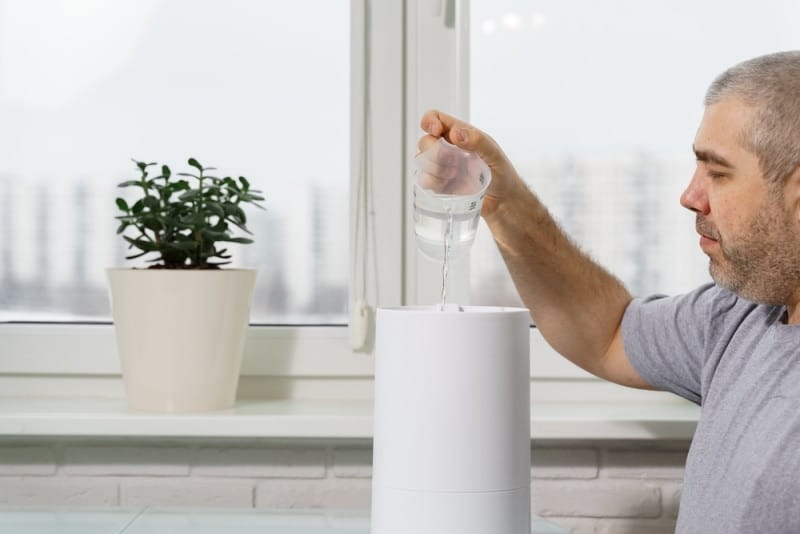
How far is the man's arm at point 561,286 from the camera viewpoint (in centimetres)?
150

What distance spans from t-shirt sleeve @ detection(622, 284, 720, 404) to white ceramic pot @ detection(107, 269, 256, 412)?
57 centimetres

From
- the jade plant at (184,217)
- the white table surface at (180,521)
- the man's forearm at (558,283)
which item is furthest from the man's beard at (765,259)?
the jade plant at (184,217)

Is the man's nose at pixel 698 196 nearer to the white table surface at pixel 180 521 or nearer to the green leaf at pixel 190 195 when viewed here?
the white table surface at pixel 180 521

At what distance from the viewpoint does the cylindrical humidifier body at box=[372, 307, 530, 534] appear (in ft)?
3.20

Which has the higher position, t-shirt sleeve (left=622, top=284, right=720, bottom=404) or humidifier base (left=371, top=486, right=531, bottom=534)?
t-shirt sleeve (left=622, top=284, right=720, bottom=404)

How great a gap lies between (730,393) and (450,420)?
51 cm

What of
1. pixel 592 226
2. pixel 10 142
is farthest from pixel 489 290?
pixel 10 142

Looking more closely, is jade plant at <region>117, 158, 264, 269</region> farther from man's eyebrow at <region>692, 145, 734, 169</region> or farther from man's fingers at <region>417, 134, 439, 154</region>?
man's eyebrow at <region>692, 145, 734, 169</region>

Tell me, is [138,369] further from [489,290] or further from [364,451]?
[489,290]

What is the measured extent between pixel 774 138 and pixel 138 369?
92 centimetres

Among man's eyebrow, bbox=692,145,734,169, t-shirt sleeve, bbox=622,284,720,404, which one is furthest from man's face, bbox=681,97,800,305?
t-shirt sleeve, bbox=622,284,720,404

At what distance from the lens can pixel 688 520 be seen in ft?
4.37

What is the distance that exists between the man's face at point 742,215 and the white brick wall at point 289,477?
0.47 meters

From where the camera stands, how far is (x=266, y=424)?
154 cm
